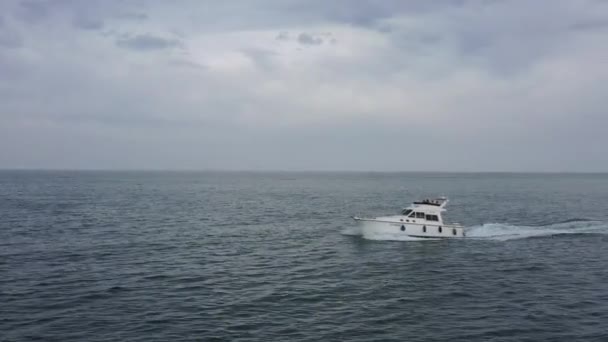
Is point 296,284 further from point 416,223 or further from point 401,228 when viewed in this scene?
point 416,223

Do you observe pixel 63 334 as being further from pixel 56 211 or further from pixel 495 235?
pixel 56 211

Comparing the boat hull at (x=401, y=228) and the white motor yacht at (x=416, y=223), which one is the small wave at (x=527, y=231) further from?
the boat hull at (x=401, y=228)

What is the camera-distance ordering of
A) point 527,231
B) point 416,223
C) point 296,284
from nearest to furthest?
point 296,284 → point 416,223 → point 527,231

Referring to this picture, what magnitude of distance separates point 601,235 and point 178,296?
184 feet

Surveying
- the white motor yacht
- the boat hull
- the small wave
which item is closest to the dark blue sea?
the small wave

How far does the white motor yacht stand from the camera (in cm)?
5681

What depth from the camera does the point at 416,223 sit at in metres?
57.0

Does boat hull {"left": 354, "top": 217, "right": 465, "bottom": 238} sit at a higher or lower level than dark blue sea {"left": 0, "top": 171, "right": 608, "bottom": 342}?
higher

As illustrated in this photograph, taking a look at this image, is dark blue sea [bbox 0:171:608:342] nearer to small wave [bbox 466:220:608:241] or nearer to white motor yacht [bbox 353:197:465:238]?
small wave [bbox 466:220:608:241]

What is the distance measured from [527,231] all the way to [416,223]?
721 inches

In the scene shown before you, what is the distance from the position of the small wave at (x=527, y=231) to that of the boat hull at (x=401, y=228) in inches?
217

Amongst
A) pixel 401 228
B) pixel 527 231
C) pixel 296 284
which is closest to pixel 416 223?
pixel 401 228

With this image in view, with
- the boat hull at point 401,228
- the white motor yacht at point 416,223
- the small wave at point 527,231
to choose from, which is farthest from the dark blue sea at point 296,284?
the white motor yacht at point 416,223

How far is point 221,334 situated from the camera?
25781 mm
